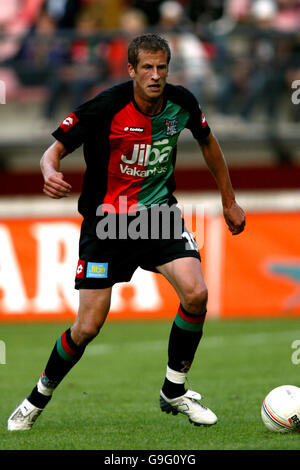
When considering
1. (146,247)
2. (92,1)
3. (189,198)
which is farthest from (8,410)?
(92,1)

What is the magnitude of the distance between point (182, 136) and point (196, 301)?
430 inches

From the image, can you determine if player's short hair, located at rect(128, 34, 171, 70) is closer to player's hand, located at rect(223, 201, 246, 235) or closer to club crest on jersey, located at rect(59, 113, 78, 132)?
club crest on jersey, located at rect(59, 113, 78, 132)

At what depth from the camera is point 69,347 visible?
624 cm

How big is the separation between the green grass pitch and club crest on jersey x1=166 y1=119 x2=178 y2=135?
1.93m

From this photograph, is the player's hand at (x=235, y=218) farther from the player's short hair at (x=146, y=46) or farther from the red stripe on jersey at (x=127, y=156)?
the player's short hair at (x=146, y=46)

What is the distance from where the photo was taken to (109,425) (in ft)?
20.9

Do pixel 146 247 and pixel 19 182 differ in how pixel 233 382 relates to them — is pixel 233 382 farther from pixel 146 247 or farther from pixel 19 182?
pixel 19 182

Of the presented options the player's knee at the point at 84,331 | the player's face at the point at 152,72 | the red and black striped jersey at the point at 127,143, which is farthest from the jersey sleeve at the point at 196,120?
the player's knee at the point at 84,331

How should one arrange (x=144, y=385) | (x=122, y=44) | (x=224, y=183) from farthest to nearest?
1. (x=122, y=44)
2. (x=144, y=385)
3. (x=224, y=183)

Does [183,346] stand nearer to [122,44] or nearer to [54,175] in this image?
[54,175]

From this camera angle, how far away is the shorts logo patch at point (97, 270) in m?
6.21

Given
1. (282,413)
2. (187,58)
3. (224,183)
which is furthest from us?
(187,58)

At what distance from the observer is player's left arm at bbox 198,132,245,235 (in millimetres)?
6539

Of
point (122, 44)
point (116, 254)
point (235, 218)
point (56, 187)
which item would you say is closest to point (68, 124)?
point (56, 187)
